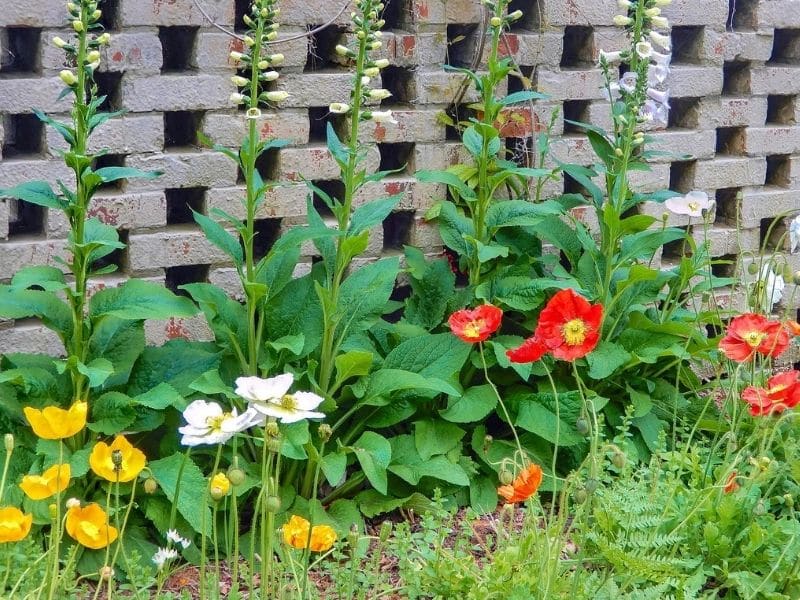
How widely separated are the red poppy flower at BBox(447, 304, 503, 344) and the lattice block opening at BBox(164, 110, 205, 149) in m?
0.93

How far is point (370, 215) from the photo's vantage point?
A: 9.07 ft

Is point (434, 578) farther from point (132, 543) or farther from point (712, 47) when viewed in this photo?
point (712, 47)

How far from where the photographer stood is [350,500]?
2.76 meters

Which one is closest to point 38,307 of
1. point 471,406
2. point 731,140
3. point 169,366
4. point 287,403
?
point 169,366

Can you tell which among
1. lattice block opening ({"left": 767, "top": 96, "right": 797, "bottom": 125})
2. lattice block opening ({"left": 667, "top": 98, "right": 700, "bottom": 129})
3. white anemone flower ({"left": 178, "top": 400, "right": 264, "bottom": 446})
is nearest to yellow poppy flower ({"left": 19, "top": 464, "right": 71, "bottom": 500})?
white anemone flower ({"left": 178, "top": 400, "right": 264, "bottom": 446})

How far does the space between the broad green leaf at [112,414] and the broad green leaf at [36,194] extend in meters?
0.44

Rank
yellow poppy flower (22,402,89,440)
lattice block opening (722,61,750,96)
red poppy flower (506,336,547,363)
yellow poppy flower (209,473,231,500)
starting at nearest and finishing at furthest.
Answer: yellow poppy flower (209,473,231,500) < yellow poppy flower (22,402,89,440) < red poppy flower (506,336,547,363) < lattice block opening (722,61,750,96)

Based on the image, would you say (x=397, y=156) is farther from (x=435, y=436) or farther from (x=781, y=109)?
(x=781, y=109)

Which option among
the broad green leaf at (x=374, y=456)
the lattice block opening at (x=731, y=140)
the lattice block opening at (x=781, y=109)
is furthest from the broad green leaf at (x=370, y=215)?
the lattice block opening at (x=781, y=109)

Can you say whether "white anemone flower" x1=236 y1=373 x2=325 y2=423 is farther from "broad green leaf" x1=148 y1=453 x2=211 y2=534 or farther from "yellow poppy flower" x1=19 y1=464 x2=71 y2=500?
"broad green leaf" x1=148 y1=453 x2=211 y2=534

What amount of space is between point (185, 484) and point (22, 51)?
3.81 feet

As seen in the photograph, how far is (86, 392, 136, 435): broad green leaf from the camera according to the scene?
249 centimetres

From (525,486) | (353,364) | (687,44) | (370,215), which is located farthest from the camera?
(687,44)

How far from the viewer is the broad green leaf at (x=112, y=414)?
249 cm
